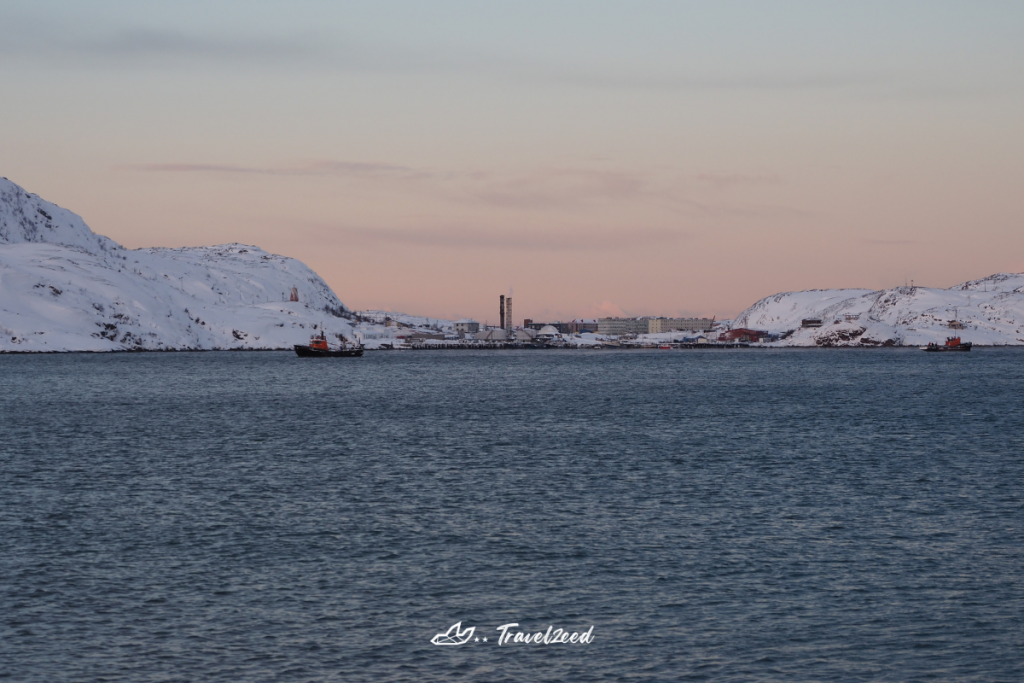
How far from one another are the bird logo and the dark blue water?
0.44 meters

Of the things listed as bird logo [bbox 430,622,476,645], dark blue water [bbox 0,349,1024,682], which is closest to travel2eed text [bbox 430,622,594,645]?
bird logo [bbox 430,622,476,645]

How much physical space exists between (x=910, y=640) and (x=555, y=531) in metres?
16.0

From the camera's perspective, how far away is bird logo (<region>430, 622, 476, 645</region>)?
25.1 meters

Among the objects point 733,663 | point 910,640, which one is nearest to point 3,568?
point 733,663

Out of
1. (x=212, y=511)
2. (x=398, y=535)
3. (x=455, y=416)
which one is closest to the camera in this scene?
(x=398, y=535)

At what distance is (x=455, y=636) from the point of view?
2552 centimetres

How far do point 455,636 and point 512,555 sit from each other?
9216 mm

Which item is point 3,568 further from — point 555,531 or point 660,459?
point 660,459

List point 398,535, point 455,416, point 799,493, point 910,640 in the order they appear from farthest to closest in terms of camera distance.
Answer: point 455,416 → point 799,493 → point 398,535 → point 910,640

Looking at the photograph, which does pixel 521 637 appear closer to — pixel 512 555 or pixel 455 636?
pixel 455 636

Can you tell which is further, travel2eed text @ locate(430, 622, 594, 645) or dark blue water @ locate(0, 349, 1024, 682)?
travel2eed text @ locate(430, 622, 594, 645)

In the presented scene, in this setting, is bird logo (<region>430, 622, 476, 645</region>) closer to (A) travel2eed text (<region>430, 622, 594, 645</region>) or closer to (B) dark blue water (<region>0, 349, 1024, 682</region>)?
(A) travel2eed text (<region>430, 622, 594, 645</region>)

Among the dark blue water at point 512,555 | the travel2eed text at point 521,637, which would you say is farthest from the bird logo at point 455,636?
the dark blue water at point 512,555

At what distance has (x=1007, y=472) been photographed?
57.0m
